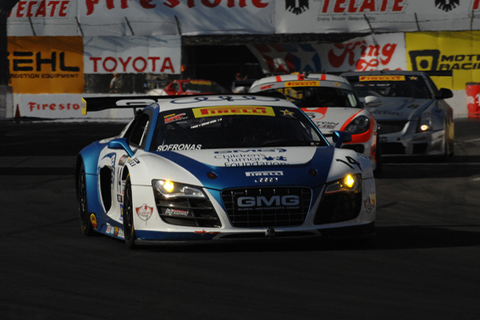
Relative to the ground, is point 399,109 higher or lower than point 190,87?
higher

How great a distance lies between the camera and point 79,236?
8.17 meters

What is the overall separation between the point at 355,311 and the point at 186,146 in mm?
2916

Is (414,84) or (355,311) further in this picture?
(414,84)

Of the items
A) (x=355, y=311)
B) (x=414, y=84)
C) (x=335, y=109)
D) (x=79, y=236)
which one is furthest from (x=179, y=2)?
(x=355, y=311)

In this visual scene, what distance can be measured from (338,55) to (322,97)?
69.5ft

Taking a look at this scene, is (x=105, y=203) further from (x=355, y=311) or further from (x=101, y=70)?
(x=101, y=70)

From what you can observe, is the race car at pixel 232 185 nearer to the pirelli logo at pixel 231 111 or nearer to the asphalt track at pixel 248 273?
the pirelli logo at pixel 231 111

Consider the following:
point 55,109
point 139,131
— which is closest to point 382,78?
point 139,131

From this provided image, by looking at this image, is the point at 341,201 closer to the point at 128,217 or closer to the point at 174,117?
the point at 128,217

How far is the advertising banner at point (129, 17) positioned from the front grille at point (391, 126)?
19.9 m

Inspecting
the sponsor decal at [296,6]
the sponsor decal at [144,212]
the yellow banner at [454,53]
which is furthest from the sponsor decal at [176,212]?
the sponsor decal at [296,6]

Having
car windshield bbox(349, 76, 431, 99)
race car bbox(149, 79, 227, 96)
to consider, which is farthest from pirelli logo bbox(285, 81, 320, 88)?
race car bbox(149, 79, 227, 96)

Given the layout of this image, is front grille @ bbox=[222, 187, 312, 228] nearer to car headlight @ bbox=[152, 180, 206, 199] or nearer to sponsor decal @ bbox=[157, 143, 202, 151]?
car headlight @ bbox=[152, 180, 206, 199]

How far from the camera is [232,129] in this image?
7879mm
